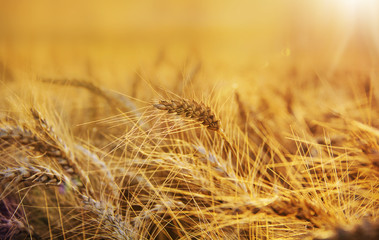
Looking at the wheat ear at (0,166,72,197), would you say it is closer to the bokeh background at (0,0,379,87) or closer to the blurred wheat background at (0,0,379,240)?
the blurred wheat background at (0,0,379,240)

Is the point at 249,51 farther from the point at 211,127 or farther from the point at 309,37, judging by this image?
the point at 211,127

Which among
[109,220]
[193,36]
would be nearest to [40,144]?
[109,220]

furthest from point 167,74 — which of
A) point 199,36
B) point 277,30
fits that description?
point 277,30

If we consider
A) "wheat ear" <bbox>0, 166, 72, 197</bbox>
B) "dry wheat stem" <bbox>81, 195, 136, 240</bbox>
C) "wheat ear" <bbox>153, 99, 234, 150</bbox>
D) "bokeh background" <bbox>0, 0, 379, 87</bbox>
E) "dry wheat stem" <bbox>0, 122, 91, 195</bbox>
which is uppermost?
"bokeh background" <bbox>0, 0, 379, 87</bbox>

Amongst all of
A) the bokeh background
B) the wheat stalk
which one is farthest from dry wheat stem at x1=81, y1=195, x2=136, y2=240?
the bokeh background

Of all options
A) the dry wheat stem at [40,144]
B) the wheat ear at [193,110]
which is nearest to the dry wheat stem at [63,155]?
the dry wheat stem at [40,144]

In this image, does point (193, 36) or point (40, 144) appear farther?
point (193, 36)

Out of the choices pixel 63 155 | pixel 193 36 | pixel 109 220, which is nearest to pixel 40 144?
pixel 63 155

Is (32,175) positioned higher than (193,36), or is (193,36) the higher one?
(193,36)

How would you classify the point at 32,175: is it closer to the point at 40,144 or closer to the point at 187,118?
the point at 40,144
